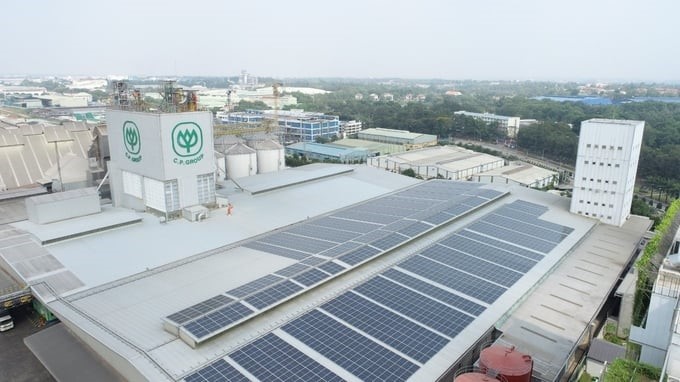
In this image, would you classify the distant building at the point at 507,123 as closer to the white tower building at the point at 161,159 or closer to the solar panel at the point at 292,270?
the white tower building at the point at 161,159

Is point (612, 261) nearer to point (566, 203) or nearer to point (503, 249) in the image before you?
point (503, 249)

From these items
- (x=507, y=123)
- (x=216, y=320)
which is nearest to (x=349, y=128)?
(x=507, y=123)

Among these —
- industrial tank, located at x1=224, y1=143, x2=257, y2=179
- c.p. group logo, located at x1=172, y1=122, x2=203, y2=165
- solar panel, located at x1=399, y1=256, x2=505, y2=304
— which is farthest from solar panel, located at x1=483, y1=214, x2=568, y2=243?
industrial tank, located at x1=224, y1=143, x2=257, y2=179

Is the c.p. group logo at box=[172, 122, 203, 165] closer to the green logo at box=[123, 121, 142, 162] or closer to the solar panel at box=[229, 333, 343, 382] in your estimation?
the green logo at box=[123, 121, 142, 162]

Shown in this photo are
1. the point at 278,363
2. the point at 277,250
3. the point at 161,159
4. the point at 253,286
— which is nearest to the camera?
the point at 278,363

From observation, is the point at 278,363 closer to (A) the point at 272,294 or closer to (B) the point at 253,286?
(A) the point at 272,294

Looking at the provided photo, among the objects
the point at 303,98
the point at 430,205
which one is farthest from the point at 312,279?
the point at 303,98
